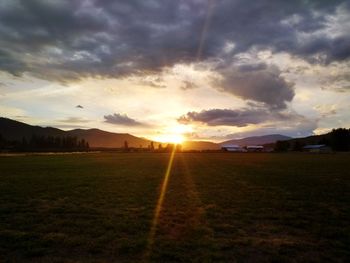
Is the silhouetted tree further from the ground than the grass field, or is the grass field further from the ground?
the silhouetted tree

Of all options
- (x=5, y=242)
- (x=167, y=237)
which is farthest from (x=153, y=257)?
(x=5, y=242)

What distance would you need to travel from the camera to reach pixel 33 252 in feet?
26.8

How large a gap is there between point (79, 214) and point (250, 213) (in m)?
7.20

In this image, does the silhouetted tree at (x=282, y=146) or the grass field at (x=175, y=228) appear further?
the silhouetted tree at (x=282, y=146)

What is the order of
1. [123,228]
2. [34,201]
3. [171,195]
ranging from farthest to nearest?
[171,195]
[34,201]
[123,228]

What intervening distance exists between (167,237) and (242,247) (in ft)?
7.54

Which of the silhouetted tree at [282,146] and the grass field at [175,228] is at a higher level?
the silhouetted tree at [282,146]

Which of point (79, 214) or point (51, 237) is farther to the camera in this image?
point (79, 214)

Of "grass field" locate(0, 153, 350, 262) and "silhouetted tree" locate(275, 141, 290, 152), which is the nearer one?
"grass field" locate(0, 153, 350, 262)

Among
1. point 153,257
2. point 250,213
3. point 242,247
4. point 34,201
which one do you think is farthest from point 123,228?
point 34,201

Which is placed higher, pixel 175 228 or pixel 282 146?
pixel 282 146

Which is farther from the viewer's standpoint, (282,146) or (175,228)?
(282,146)

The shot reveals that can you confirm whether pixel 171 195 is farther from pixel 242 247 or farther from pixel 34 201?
pixel 242 247

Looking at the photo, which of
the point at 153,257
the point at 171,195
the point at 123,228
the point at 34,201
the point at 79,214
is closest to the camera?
the point at 153,257
